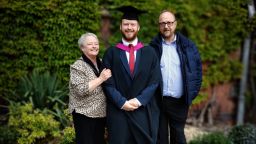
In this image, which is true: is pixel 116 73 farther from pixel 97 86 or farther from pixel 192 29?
pixel 192 29

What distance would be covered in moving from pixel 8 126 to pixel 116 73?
2.71 metres

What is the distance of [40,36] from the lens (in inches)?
273

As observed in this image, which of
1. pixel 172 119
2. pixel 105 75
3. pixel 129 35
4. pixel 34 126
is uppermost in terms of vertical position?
pixel 129 35

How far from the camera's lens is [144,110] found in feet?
13.9

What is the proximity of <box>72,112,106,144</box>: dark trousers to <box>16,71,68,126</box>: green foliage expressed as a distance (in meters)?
2.15

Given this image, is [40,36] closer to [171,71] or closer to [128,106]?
[171,71]

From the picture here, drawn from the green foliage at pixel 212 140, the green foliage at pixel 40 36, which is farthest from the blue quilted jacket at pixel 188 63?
the green foliage at pixel 40 36

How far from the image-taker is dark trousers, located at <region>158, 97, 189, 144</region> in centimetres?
477

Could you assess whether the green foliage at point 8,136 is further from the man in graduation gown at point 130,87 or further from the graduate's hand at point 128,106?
the graduate's hand at point 128,106

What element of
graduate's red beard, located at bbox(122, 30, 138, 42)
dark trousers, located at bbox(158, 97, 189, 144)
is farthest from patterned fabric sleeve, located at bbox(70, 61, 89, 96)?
dark trousers, located at bbox(158, 97, 189, 144)

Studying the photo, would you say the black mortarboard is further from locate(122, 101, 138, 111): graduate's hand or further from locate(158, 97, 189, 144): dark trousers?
locate(158, 97, 189, 144): dark trousers

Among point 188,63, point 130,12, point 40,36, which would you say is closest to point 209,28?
point 40,36

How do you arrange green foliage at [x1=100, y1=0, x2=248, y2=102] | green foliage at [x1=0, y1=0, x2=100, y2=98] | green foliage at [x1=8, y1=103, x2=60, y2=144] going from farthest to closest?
green foliage at [x1=100, y1=0, x2=248, y2=102], green foliage at [x1=0, y1=0, x2=100, y2=98], green foliage at [x1=8, y1=103, x2=60, y2=144]

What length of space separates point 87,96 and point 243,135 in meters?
2.88
